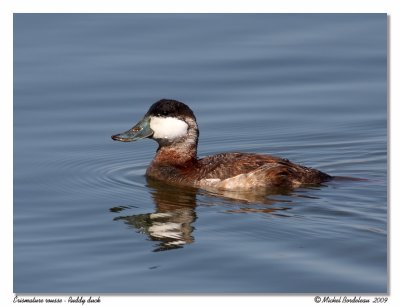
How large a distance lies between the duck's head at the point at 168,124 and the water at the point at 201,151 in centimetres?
60

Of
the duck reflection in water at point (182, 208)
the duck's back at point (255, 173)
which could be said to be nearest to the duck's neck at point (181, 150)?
the duck reflection in water at point (182, 208)

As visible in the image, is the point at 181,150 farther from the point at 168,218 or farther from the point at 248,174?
the point at 168,218

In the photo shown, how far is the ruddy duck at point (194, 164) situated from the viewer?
518 inches

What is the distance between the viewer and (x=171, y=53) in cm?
1792

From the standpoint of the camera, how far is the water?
10.3 metres

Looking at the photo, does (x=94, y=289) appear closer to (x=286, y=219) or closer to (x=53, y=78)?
(x=286, y=219)

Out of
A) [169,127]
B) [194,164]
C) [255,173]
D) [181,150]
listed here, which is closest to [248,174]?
[255,173]

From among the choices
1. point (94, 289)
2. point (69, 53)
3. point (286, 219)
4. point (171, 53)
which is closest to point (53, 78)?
point (69, 53)

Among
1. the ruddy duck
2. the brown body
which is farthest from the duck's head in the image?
the brown body

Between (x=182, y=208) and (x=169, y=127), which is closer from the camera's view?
(x=182, y=208)

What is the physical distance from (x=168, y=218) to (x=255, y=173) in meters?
1.55

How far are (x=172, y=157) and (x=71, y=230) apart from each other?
8.77 ft

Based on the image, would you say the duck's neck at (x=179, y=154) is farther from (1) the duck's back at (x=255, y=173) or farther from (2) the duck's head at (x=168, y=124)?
(1) the duck's back at (x=255, y=173)

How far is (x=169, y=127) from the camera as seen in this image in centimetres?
1392
